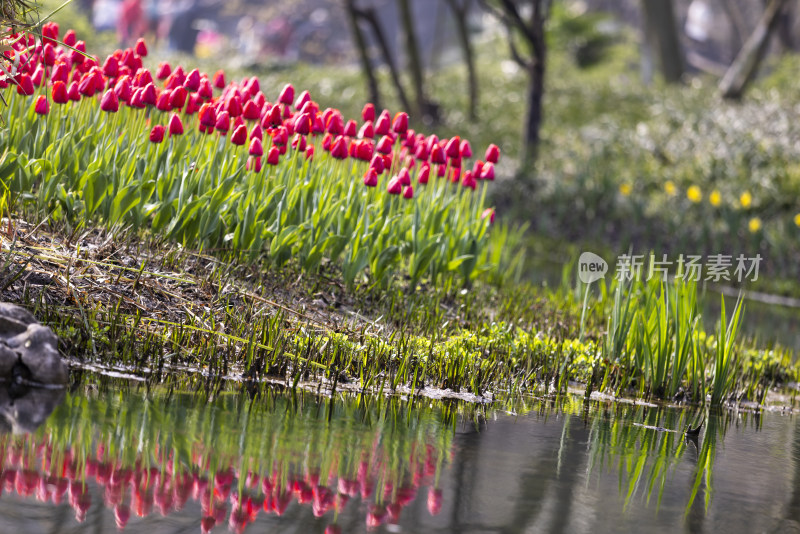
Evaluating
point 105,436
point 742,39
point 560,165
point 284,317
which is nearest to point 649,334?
point 284,317

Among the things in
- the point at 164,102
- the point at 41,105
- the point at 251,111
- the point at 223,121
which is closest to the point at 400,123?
the point at 251,111

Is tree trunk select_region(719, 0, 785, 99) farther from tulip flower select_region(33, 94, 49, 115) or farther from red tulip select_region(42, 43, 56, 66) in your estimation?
tulip flower select_region(33, 94, 49, 115)

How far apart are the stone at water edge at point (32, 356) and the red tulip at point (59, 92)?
7.89 ft

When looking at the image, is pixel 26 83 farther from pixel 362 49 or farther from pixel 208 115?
pixel 362 49

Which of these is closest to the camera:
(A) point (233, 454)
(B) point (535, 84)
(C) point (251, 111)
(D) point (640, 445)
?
(A) point (233, 454)

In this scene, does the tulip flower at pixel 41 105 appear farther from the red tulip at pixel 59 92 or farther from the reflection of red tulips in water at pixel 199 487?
the reflection of red tulips in water at pixel 199 487

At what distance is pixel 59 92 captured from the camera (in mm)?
5996

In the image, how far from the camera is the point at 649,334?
533 centimetres

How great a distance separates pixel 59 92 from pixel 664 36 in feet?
69.5

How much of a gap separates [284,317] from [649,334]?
1929 millimetres

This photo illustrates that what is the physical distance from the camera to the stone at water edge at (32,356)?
384cm

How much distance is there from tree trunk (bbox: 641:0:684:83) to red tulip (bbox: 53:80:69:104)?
68.4 feet

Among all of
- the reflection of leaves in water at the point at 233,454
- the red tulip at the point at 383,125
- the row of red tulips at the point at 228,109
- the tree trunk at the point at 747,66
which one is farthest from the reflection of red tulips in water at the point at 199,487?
the tree trunk at the point at 747,66

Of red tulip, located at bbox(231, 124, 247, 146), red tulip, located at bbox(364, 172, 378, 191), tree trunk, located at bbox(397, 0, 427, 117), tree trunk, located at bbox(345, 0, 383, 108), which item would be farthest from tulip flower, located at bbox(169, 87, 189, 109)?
tree trunk, located at bbox(397, 0, 427, 117)
